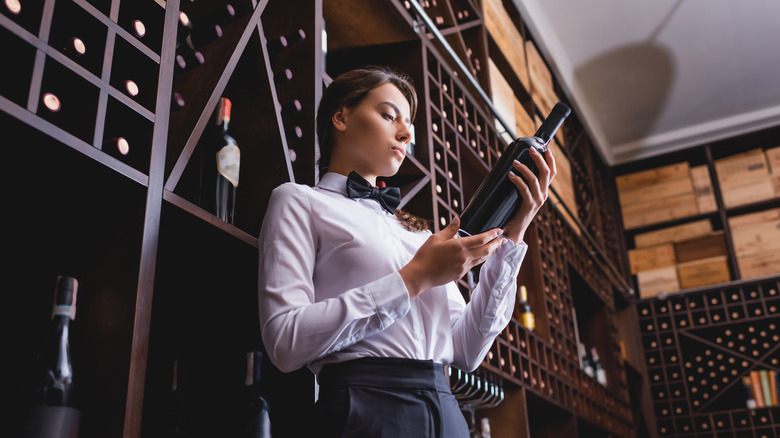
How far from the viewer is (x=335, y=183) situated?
1352 mm

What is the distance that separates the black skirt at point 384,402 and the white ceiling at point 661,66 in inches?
156

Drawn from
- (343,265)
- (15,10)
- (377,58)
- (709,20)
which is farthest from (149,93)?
(709,20)

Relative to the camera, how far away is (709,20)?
514 cm

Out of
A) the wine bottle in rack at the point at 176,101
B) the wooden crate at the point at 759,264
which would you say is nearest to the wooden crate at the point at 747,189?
the wooden crate at the point at 759,264

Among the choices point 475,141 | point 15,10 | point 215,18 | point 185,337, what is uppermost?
point 475,141

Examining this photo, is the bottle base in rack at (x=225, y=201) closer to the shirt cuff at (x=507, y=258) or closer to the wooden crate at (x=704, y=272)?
the shirt cuff at (x=507, y=258)

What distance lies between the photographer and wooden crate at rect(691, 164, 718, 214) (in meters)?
5.86

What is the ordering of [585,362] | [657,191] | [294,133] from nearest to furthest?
[294,133] < [585,362] < [657,191]

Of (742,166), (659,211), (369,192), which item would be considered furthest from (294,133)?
(742,166)

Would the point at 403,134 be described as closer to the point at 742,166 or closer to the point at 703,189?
the point at 703,189

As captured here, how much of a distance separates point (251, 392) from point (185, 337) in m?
0.24

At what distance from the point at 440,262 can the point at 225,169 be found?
0.57 meters

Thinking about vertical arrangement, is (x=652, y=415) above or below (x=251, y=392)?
above

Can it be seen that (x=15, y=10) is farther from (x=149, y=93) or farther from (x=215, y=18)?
(x=215, y=18)
